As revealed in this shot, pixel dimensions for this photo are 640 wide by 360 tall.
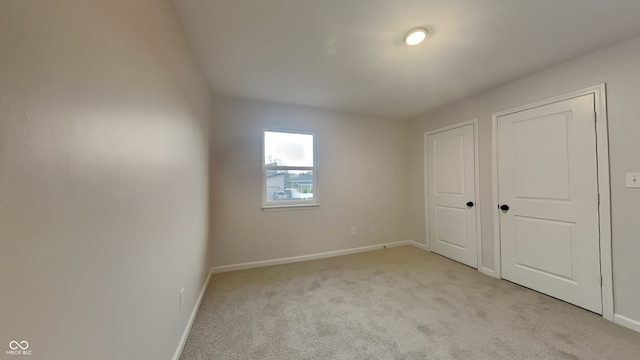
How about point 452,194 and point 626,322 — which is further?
point 452,194

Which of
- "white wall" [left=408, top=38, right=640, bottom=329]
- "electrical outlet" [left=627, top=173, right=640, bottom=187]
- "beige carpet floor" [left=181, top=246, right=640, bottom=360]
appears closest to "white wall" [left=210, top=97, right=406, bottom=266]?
"beige carpet floor" [left=181, top=246, right=640, bottom=360]

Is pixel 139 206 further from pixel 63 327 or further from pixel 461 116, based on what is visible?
pixel 461 116

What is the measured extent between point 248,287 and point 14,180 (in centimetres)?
232

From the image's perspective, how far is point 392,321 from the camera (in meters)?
1.85

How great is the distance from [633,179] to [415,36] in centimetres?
206

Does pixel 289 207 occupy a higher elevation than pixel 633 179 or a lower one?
lower

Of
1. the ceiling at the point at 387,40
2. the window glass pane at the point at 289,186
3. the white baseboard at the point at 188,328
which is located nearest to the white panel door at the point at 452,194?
the ceiling at the point at 387,40

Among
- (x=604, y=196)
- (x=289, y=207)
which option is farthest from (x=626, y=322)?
(x=289, y=207)

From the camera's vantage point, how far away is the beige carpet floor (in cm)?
154

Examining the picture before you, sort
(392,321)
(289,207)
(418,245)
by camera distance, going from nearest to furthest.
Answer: (392,321), (289,207), (418,245)

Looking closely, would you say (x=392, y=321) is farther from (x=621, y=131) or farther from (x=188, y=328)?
(x=621, y=131)

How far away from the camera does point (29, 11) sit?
50 cm

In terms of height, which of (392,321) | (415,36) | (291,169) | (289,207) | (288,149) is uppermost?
(415,36)

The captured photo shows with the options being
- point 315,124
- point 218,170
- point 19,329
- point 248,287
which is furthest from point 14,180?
point 315,124
